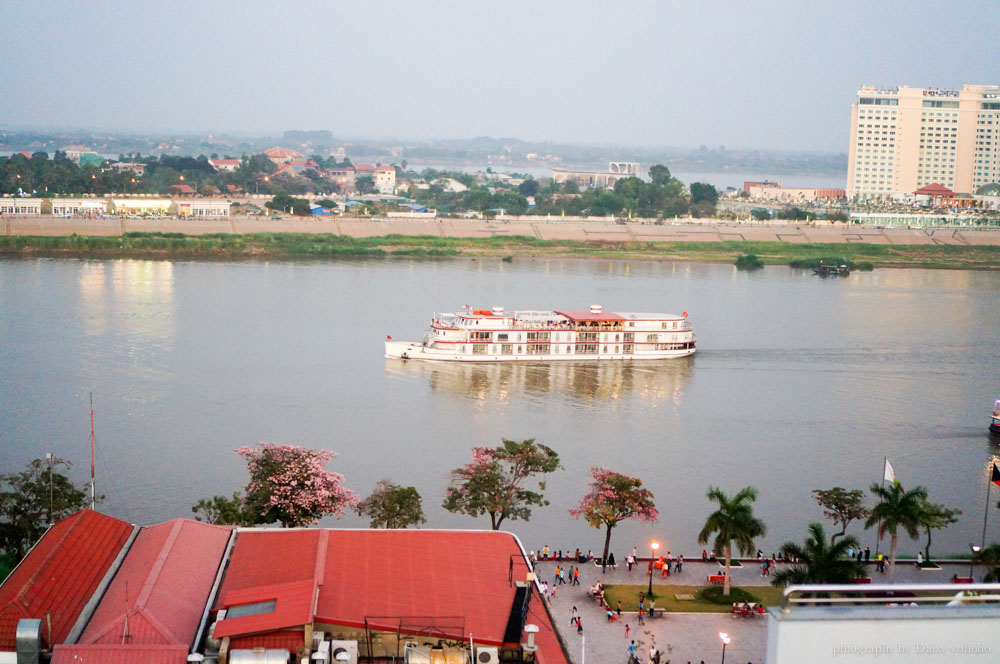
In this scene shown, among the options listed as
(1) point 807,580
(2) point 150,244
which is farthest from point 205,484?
(2) point 150,244

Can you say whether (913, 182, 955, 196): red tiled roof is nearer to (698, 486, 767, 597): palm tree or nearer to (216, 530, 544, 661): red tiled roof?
(698, 486, 767, 597): palm tree

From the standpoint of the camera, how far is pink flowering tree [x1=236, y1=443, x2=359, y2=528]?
8.09 m

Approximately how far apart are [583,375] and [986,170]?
4014 cm

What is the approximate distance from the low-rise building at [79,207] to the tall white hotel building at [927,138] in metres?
30.3

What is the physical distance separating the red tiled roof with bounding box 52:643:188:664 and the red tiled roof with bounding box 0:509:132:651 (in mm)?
347

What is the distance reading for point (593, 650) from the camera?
253 inches

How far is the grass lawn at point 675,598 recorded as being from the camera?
23.2ft

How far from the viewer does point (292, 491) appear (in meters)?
8.16

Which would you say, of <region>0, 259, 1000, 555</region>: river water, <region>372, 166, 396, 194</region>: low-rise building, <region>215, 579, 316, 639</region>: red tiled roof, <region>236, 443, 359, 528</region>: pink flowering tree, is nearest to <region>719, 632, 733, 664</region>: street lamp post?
<region>215, 579, 316, 639</region>: red tiled roof

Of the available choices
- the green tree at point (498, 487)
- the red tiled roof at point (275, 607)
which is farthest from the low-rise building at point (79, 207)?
the red tiled roof at point (275, 607)

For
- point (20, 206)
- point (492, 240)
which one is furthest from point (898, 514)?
point (20, 206)

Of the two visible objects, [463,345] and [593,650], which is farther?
[463,345]

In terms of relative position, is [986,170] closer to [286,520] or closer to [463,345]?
[463,345]

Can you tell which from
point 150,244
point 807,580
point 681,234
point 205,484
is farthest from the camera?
point 681,234
